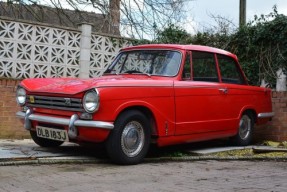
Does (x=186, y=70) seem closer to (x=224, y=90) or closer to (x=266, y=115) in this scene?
(x=224, y=90)

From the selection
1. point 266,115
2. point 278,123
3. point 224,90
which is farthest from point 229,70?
point 278,123

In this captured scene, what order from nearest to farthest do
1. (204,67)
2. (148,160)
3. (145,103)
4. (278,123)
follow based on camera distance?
(145,103), (148,160), (204,67), (278,123)

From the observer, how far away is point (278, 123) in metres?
9.65

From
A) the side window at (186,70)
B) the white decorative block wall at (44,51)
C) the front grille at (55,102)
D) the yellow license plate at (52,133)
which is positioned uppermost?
the white decorative block wall at (44,51)

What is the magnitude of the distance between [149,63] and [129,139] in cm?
162

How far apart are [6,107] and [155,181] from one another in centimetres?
470

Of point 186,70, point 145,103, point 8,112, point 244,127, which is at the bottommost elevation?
point 244,127

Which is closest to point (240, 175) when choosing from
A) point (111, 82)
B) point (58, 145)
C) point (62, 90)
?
point (111, 82)

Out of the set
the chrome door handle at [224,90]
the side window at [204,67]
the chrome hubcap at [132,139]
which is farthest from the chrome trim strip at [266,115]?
the chrome hubcap at [132,139]

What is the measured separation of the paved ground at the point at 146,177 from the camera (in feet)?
17.1

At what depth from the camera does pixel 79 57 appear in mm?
10289

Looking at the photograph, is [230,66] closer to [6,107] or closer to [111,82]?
[111,82]

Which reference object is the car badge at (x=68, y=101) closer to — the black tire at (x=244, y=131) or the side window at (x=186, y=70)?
the side window at (x=186, y=70)

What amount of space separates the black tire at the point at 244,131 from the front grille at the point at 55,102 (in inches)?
145
